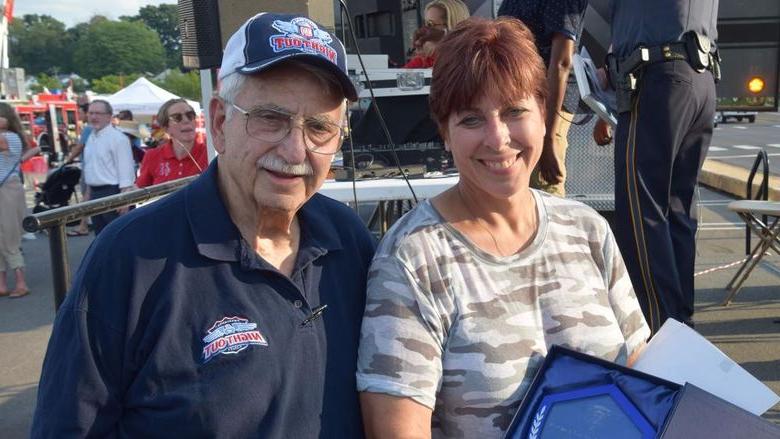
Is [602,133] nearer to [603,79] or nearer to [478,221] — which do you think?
[603,79]

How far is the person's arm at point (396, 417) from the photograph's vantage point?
1609 mm

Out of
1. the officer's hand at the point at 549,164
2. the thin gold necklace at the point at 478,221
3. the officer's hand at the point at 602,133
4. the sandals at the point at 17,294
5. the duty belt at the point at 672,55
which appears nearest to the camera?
the thin gold necklace at the point at 478,221

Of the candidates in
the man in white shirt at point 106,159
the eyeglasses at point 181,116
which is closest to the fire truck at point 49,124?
the man in white shirt at point 106,159

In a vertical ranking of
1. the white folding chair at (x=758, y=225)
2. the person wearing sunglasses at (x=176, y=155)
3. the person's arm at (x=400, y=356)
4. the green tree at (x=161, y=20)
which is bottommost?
the white folding chair at (x=758, y=225)

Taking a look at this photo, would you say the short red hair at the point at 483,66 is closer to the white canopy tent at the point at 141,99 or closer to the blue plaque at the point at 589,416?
the blue plaque at the point at 589,416

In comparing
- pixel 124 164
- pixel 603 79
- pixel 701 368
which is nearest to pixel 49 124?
pixel 124 164

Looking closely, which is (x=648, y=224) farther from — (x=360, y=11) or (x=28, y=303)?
(x=28, y=303)

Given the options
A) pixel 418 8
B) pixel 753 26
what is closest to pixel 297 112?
pixel 753 26

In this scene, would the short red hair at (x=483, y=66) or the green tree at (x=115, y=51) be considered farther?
the green tree at (x=115, y=51)

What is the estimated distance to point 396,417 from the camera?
1.62 metres

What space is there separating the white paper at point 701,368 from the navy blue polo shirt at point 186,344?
757 mm

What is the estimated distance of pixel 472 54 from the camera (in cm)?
174

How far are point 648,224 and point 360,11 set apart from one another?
4.72m

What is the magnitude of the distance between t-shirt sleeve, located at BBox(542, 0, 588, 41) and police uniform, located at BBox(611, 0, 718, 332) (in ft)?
0.55
